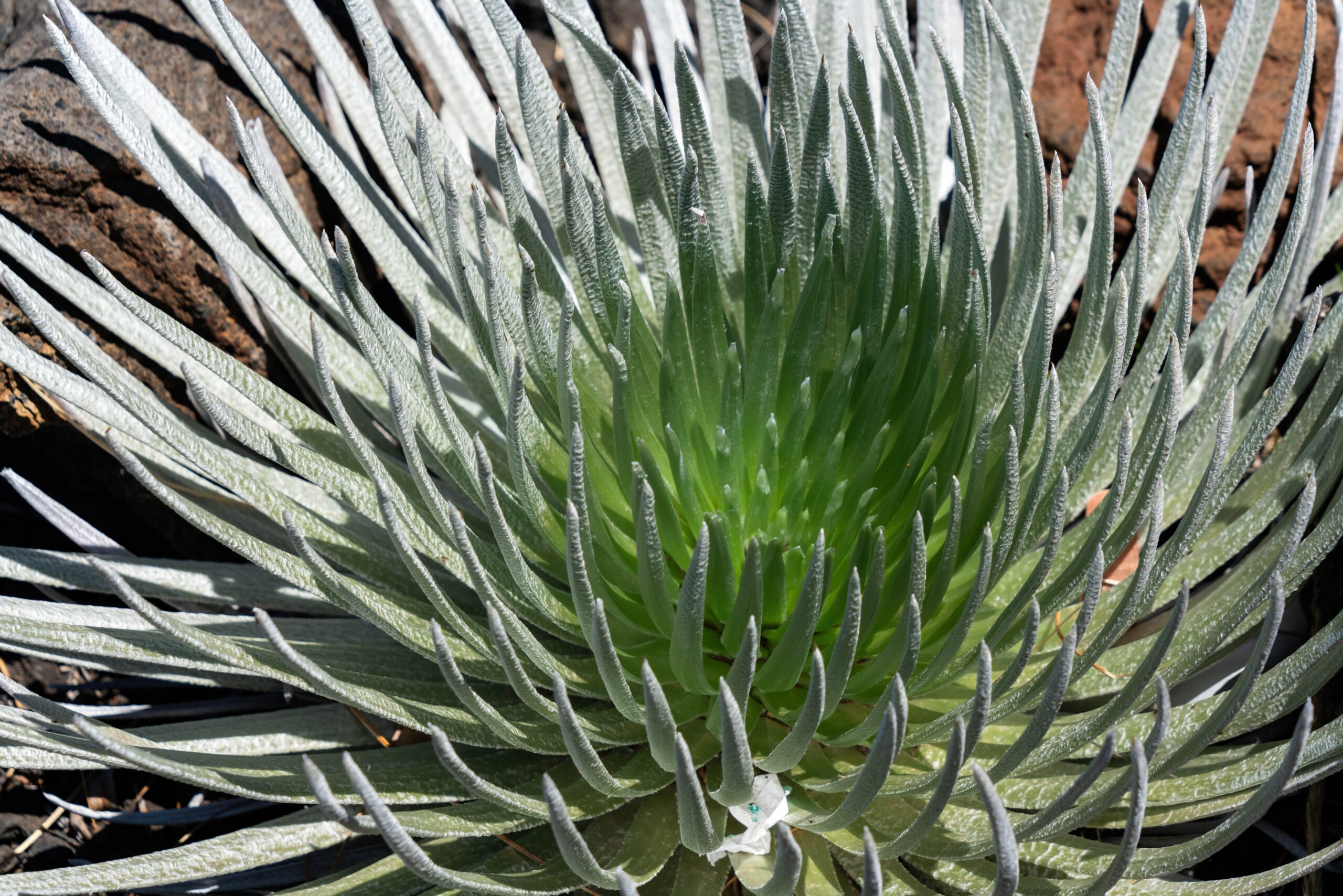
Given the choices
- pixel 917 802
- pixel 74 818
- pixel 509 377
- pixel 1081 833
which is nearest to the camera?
pixel 509 377

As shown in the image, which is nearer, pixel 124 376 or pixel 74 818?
pixel 124 376

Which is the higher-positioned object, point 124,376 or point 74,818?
point 124,376

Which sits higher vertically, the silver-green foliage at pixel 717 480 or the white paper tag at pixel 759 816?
the silver-green foliage at pixel 717 480

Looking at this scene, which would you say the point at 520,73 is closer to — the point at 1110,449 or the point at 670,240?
the point at 670,240

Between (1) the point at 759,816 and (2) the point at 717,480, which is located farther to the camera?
(2) the point at 717,480

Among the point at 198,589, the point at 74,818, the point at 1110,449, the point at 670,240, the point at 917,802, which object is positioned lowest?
the point at 74,818

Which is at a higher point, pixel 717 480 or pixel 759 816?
pixel 717 480

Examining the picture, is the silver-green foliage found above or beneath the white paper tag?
above

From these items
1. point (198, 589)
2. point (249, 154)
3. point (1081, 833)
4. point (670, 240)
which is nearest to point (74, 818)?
point (198, 589)
